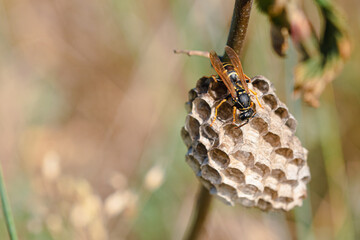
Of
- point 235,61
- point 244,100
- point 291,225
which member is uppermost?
point 235,61

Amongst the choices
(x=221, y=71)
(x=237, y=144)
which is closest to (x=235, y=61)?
(x=221, y=71)

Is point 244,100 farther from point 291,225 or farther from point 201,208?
point 291,225

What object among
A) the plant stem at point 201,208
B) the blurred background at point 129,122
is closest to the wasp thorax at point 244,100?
the plant stem at point 201,208

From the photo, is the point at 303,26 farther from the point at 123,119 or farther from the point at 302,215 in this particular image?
the point at 123,119

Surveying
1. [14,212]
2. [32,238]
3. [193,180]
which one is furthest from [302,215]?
[14,212]

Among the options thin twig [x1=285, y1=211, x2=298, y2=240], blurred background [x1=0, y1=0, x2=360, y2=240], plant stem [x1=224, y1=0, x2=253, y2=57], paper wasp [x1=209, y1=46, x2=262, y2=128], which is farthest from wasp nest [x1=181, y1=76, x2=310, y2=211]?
thin twig [x1=285, y1=211, x2=298, y2=240]

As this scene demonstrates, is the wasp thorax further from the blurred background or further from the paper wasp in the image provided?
the blurred background
